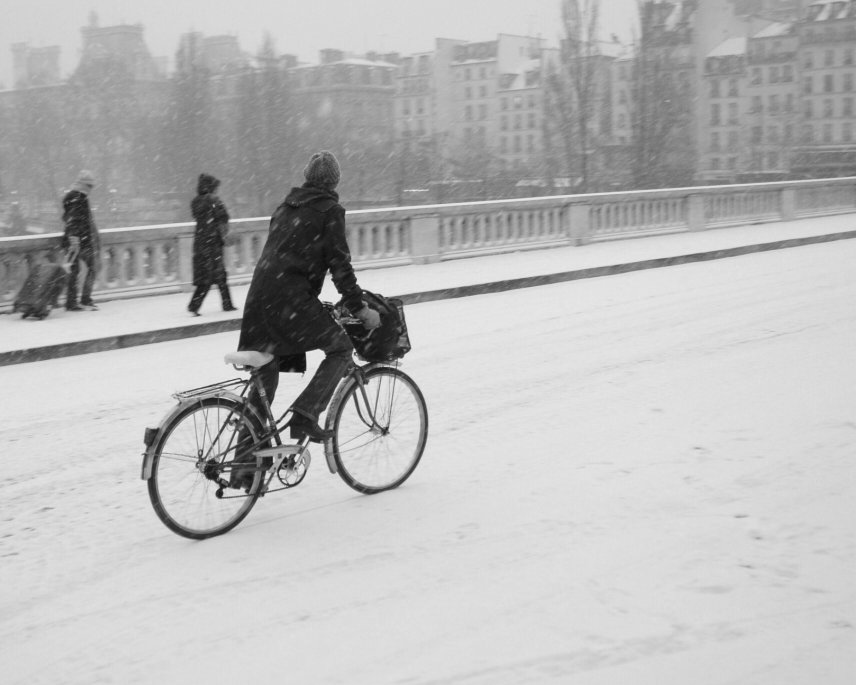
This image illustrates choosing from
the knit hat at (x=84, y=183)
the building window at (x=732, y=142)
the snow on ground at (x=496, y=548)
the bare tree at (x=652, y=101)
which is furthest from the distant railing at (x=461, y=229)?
the building window at (x=732, y=142)

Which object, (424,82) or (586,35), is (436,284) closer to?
(586,35)

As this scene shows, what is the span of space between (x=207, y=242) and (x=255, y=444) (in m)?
8.46

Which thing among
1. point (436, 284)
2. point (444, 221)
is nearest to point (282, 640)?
point (436, 284)

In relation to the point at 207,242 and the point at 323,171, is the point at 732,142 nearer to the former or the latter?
the point at 207,242

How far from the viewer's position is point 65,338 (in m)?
12.0

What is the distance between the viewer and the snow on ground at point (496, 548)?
391 centimetres

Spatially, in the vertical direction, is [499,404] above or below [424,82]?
below

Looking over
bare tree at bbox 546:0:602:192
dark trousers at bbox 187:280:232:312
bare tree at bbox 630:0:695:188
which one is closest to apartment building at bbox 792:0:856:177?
bare tree at bbox 630:0:695:188

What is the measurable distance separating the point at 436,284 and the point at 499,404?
817 centimetres

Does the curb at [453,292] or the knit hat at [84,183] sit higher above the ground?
the knit hat at [84,183]

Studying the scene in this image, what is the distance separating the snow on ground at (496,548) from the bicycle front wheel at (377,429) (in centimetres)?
13

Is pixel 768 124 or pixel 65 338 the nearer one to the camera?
pixel 65 338

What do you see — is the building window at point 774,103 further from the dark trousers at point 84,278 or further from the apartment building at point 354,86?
the dark trousers at point 84,278

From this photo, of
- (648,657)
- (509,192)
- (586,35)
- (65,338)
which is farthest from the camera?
(509,192)
